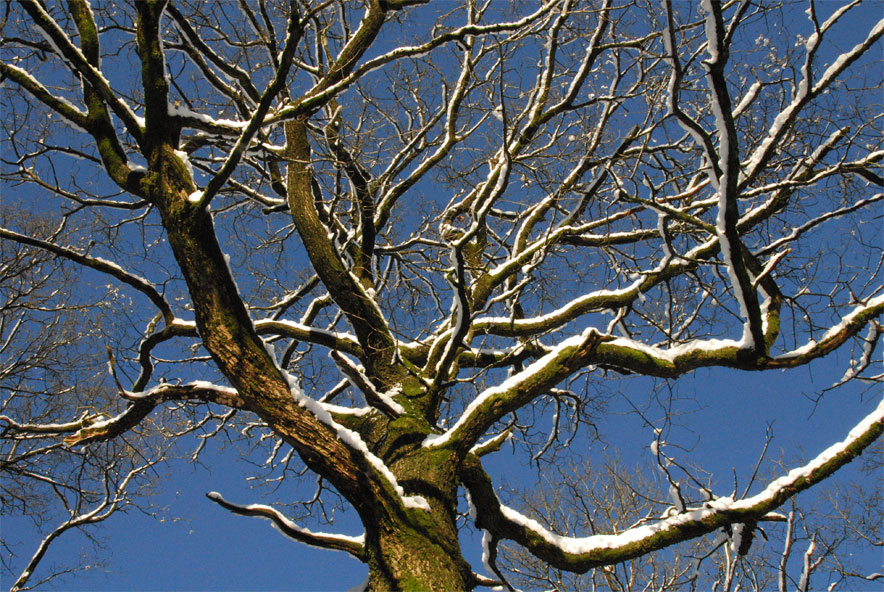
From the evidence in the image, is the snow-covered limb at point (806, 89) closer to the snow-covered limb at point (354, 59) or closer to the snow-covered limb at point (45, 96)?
the snow-covered limb at point (354, 59)

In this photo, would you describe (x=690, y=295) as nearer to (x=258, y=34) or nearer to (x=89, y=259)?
(x=258, y=34)

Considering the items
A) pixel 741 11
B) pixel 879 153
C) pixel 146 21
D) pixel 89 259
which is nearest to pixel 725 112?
pixel 741 11

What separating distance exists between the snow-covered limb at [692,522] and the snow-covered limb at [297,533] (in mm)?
1094

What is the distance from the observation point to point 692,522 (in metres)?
3.85

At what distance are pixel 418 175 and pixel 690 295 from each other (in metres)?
3.28

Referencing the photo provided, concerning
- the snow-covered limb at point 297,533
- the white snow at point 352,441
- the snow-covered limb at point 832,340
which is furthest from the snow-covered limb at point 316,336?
the snow-covered limb at point 832,340

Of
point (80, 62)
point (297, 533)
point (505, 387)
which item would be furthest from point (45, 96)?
point (505, 387)

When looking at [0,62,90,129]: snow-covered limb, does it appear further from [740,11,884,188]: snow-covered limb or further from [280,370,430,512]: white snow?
[740,11,884,188]: snow-covered limb

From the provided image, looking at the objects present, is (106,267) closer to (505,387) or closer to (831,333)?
(505,387)

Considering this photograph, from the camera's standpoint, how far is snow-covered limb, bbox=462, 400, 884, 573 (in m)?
3.71

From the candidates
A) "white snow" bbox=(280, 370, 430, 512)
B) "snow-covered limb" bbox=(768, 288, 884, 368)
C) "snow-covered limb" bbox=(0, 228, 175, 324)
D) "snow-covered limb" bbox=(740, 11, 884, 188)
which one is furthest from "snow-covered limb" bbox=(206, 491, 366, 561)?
"snow-covered limb" bbox=(740, 11, 884, 188)

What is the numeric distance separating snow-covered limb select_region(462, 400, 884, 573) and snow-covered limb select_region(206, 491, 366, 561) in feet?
3.59

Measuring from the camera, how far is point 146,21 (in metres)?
3.51

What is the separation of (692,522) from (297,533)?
272cm
